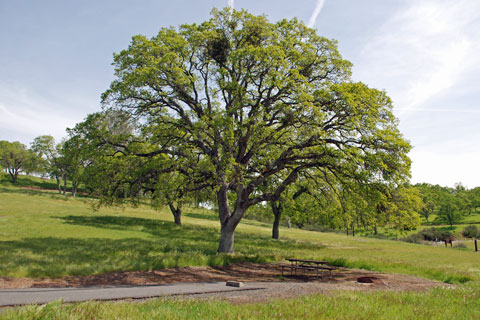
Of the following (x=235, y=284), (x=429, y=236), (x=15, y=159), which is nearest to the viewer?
(x=235, y=284)

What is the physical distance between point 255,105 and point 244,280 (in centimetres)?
1065

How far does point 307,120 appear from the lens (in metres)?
17.9

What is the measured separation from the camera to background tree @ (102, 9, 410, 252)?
17297 millimetres

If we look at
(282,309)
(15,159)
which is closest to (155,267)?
(282,309)

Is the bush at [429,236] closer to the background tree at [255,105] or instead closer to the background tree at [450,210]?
the background tree at [450,210]

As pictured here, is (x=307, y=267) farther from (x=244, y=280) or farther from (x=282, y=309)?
(x=282, y=309)

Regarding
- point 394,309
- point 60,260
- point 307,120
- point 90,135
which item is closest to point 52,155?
point 90,135

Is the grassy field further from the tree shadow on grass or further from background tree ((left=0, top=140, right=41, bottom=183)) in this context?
background tree ((left=0, top=140, right=41, bottom=183))

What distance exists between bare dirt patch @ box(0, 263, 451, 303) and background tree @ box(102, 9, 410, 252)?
476cm

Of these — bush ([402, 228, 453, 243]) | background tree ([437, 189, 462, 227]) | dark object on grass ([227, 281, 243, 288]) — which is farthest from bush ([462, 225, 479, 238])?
dark object on grass ([227, 281, 243, 288])

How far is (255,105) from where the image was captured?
2005cm

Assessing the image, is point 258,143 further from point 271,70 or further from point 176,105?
point 176,105

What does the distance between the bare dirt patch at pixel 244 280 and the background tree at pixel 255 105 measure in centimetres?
476

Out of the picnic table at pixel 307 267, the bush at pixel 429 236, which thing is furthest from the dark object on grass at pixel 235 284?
the bush at pixel 429 236
